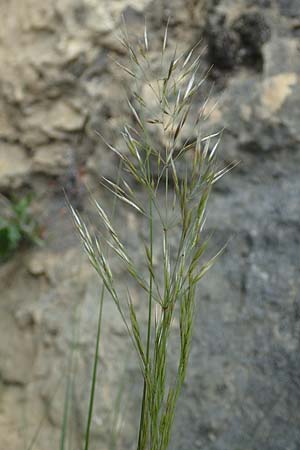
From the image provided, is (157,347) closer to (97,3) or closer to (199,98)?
(199,98)

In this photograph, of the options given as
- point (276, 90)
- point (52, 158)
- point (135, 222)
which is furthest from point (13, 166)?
point (276, 90)

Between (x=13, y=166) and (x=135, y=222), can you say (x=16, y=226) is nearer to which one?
(x=13, y=166)

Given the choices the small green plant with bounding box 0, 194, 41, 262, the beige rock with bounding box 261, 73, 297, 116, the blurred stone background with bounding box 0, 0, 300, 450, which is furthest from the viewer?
the small green plant with bounding box 0, 194, 41, 262

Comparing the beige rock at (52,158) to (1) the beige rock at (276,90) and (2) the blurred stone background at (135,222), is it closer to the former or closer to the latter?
(2) the blurred stone background at (135,222)

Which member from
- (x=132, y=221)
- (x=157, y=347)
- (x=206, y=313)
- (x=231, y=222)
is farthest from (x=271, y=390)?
(x=157, y=347)

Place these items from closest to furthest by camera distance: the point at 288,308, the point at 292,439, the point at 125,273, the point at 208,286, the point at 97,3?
1. the point at 292,439
2. the point at 288,308
3. the point at 208,286
4. the point at 125,273
5. the point at 97,3

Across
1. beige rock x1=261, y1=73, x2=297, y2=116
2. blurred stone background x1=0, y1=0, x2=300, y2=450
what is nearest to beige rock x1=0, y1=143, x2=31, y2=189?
blurred stone background x1=0, y1=0, x2=300, y2=450

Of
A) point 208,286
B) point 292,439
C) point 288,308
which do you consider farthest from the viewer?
point 208,286

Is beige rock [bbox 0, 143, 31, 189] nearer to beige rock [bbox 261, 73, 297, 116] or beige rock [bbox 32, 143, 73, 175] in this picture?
beige rock [bbox 32, 143, 73, 175]
